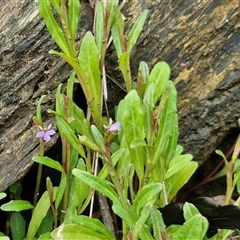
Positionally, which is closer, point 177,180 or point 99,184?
point 99,184

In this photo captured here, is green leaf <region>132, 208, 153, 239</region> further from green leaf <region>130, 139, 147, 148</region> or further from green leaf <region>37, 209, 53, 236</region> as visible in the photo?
green leaf <region>37, 209, 53, 236</region>

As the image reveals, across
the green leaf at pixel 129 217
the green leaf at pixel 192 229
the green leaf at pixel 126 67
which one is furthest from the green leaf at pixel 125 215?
the green leaf at pixel 126 67

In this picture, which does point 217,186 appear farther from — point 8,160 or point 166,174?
point 8,160

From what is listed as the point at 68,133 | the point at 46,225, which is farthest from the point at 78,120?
the point at 46,225

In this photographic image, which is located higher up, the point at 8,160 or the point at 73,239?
the point at 8,160

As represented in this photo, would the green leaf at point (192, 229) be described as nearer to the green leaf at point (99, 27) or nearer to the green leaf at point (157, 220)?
the green leaf at point (157, 220)

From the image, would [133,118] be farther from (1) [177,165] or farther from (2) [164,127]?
(1) [177,165]

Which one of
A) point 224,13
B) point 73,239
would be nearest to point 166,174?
point 73,239
